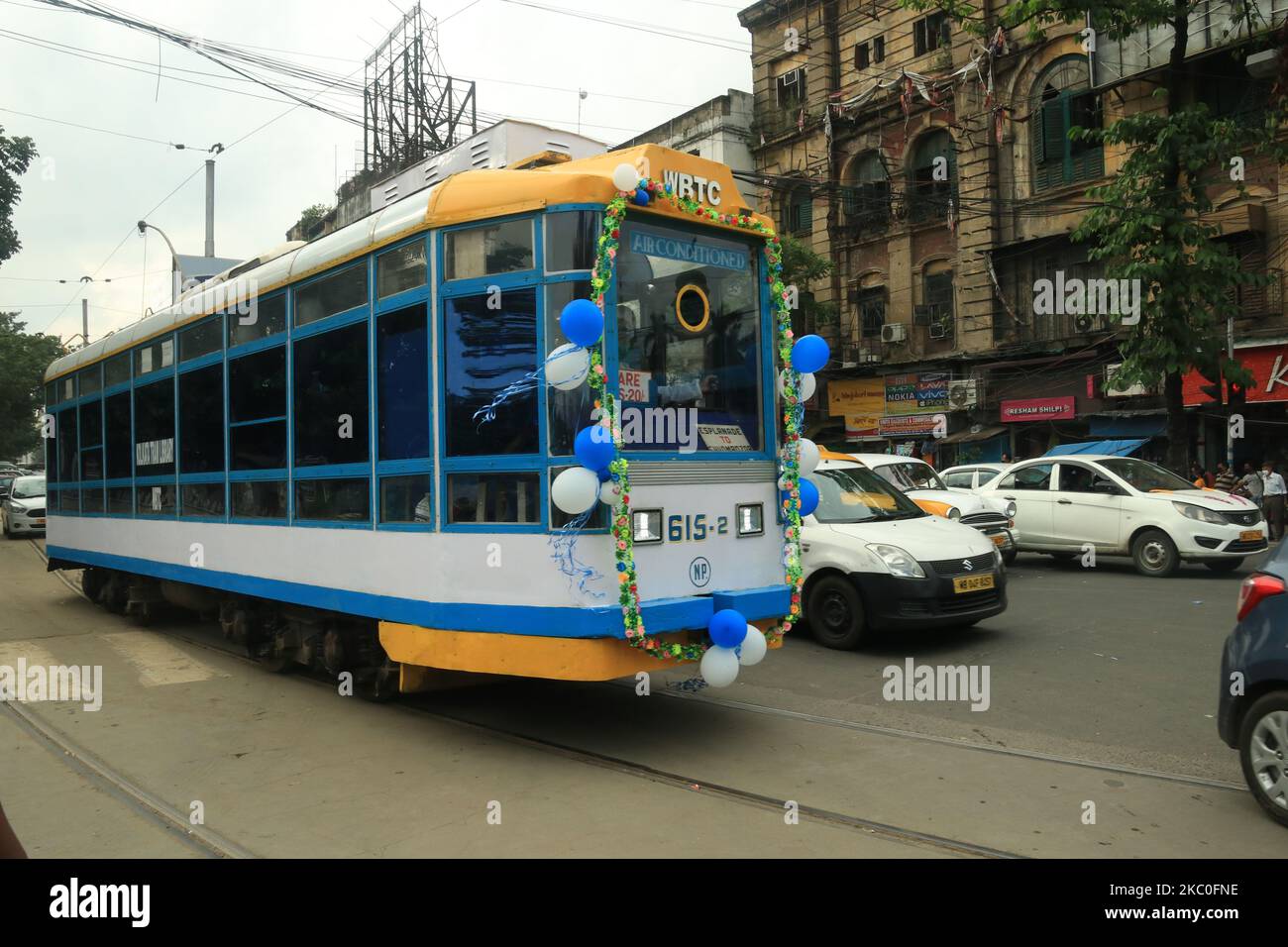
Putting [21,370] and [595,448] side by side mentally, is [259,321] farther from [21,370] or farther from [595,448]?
[21,370]

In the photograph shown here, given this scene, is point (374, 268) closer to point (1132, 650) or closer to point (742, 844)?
→ point (742, 844)

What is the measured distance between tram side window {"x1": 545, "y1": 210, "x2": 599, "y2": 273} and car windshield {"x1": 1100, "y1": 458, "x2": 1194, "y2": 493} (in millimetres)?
11488

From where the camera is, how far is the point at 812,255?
95.9ft

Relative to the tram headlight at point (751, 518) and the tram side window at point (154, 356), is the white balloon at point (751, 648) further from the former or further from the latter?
the tram side window at point (154, 356)

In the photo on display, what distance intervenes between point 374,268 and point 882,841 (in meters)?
4.60

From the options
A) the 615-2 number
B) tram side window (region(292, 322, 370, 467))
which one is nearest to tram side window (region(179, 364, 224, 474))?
tram side window (region(292, 322, 370, 467))

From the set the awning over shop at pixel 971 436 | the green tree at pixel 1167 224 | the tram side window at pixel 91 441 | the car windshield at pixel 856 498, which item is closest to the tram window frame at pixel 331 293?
the car windshield at pixel 856 498

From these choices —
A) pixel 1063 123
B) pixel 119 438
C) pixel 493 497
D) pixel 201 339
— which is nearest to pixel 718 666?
pixel 493 497

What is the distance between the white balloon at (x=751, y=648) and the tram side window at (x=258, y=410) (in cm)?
390

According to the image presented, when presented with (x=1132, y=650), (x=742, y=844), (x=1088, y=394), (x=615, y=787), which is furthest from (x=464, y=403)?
(x=1088, y=394)

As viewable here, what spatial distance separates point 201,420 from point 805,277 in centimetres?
2293

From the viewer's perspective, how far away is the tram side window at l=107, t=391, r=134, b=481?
11.2 m

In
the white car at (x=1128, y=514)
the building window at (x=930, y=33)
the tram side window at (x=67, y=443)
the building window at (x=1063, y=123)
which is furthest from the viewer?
the building window at (x=930, y=33)

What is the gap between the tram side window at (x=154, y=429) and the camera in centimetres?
997
